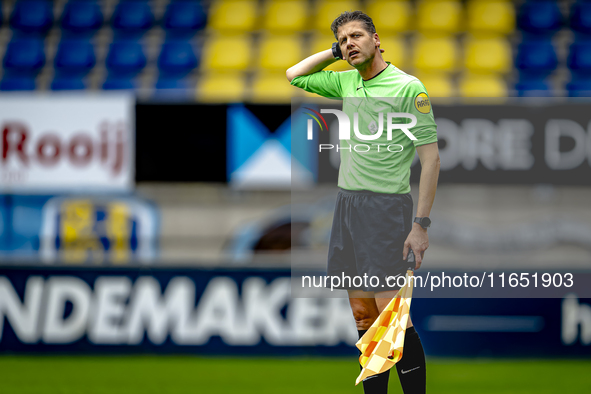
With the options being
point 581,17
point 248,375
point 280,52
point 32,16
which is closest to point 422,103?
point 248,375

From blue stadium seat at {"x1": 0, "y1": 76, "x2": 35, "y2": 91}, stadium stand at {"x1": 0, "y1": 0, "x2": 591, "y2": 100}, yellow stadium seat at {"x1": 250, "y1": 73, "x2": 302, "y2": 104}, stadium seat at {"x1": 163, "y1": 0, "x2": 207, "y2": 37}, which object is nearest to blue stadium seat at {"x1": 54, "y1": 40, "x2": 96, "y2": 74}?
stadium stand at {"x1": 0, "y1": 0, "x2": 591, "y2": 100}

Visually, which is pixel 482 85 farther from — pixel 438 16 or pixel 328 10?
pixel 328 10

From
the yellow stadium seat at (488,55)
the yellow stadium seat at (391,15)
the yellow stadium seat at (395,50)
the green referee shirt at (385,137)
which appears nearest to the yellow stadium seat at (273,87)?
the yellow stadium seat at (395,50)

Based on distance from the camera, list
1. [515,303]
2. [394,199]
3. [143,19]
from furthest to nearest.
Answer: [143,19] < [515,303] < [394,199]

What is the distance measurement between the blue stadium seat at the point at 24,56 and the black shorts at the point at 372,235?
6.50 meters

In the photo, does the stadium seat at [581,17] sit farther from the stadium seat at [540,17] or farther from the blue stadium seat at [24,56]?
the blue stadium seat at [24,56]

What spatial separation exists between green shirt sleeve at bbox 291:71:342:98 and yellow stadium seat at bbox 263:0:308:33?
583cm

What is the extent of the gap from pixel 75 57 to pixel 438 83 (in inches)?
163

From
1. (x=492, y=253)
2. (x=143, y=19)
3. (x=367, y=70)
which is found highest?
(x=143, y=19)

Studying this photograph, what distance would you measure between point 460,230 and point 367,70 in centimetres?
425

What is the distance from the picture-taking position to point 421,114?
153 centimetres

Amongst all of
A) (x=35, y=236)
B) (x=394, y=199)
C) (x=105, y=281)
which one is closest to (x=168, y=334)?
(x=105, y=281)

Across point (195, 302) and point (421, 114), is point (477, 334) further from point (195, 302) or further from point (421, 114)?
point (421, 114)

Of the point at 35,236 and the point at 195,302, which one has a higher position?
the point at 35,236
